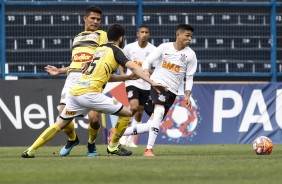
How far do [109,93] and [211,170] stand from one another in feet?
33.9

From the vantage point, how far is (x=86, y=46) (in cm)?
1456

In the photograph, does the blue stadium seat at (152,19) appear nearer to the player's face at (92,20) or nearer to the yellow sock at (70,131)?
the player's face at (92,20)

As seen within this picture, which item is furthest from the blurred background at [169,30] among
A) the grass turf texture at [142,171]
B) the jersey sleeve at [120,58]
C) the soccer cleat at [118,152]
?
the grass turf texture at [142,171]

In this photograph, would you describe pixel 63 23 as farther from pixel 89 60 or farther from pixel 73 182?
pixel 73 182

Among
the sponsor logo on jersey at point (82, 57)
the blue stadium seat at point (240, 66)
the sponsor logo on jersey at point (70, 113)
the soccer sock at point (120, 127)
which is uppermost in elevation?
the sponsor logo on jersey at point (82, 57)

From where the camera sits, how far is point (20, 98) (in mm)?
20141

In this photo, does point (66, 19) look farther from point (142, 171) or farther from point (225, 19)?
Answer: point (142, 171)

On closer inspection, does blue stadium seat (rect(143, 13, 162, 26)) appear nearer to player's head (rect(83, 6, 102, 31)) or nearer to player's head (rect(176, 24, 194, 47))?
A: player's head (rect(176, 24, 194, 47))

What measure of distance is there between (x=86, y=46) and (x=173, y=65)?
4.57 feet

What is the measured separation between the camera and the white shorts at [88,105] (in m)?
Result: 13.5

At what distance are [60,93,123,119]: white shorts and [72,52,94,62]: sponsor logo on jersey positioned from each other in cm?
94

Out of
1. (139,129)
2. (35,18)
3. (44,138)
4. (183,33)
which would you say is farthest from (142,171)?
(35,18)

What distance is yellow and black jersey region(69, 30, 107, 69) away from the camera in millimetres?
14502

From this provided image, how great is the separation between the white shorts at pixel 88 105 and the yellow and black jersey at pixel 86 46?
37.7 inches
